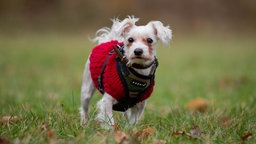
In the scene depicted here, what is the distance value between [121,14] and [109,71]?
21744mm

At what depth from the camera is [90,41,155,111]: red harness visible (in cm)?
465

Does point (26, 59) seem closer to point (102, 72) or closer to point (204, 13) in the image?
point (102, 72)

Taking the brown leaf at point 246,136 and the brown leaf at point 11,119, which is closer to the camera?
the brown leaf at point 246,136

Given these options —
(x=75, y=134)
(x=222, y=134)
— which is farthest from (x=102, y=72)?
(x=222, y=134)

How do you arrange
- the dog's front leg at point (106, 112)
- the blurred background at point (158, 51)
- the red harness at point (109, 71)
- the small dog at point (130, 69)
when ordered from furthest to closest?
the blurred background at point (158, 51), the red harness at point (109, 71), the small dog at point (130, 69), the dog's front leg at point (106, 112)

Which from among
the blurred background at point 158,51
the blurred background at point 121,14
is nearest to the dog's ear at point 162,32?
the blurred background at point 158,51

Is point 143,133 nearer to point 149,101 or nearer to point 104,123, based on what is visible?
point 104,123

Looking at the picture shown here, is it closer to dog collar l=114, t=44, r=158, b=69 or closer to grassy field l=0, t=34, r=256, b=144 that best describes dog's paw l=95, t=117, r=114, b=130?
grassy field l=0, t=34, r=256, b=144

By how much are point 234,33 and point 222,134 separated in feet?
78.7

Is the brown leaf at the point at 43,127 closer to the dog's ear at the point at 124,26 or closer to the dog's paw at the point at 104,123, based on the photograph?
the dog's paw at the point at 104,123

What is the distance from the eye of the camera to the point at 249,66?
1302cm

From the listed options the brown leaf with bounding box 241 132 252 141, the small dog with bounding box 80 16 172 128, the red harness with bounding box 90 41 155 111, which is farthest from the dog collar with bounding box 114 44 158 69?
the brown leaf with bounding box 241 132 252 141

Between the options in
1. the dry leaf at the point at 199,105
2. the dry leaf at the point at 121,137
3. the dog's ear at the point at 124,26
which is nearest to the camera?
the dry leaf at the point at 121,137

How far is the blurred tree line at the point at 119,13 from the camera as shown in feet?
82.3
